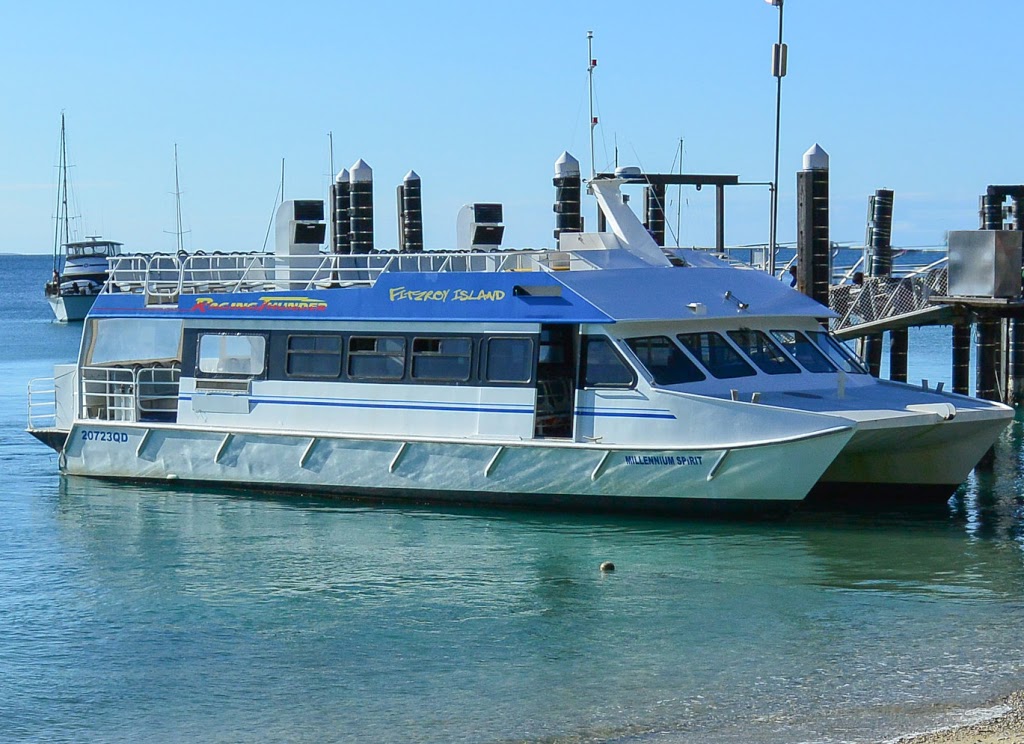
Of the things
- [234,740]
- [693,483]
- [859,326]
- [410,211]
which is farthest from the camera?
[410,211]

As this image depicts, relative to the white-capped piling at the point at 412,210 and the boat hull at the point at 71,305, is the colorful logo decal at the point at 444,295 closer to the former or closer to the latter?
the white-capped piling at the point at 412,210

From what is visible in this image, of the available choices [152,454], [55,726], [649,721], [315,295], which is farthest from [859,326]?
[55,726]

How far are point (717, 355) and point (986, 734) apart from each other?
27.4 ft

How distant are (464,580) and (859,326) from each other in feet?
39.7

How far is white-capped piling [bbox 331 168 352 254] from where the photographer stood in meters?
32.5

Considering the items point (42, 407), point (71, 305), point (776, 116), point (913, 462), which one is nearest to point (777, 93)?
point (776, 116)

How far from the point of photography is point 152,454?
20922 mm

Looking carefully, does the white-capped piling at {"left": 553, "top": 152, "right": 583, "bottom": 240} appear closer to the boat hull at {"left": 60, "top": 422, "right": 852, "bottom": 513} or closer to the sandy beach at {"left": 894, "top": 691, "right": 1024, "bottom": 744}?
the boat hull at {"left": 60, "top": 422, "right": 852, "bottom": 513}

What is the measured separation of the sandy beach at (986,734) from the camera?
984cm

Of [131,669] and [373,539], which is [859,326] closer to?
[373,539]

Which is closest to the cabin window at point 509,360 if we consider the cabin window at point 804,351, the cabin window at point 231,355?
the cabin window at point 804,351

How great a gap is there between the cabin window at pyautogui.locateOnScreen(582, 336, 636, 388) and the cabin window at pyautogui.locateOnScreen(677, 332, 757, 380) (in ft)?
3.00

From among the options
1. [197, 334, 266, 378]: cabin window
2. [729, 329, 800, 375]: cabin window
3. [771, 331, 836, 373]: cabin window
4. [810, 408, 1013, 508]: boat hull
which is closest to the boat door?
[729, 329, 800, 375]: cabin window

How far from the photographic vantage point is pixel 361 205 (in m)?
29.0
